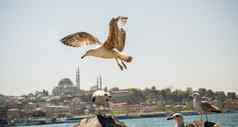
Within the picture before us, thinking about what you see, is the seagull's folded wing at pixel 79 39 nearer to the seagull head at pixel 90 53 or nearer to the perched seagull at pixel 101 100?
the seagull head at pixel 90 53

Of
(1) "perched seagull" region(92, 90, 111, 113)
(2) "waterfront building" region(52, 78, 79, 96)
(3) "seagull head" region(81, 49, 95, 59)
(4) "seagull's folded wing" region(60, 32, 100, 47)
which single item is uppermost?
(2) "waterfront building" region(52, 78, 79, 96)

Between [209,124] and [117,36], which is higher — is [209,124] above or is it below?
below

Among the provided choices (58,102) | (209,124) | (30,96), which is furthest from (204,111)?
(30,96)

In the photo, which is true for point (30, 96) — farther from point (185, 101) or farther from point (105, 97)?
point (105, 97)

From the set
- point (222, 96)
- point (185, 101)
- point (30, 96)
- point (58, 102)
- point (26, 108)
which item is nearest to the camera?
point (222, 96)

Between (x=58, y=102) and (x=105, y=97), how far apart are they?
91.6m

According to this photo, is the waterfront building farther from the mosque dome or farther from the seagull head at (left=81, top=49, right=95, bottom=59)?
the seagull head at (left=81, top=49, right=95, bottom=59)

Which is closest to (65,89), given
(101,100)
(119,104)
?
(119,104)

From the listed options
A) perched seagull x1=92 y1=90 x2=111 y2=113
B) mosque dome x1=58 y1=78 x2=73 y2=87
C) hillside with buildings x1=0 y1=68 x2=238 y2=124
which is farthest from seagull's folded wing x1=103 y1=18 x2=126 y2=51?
mosque dome x1=58 y1=78 x2=73 y2=87

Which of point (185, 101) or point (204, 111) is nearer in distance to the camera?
point (204, 111)

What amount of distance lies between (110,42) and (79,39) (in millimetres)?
545

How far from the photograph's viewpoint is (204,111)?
11.0 meters

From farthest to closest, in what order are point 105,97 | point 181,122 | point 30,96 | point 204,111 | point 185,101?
1. point 30,96
2. point 185,101
3. point 204,111
4. point 105,97
5. point 181,122

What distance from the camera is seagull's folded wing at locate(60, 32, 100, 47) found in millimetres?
9250
